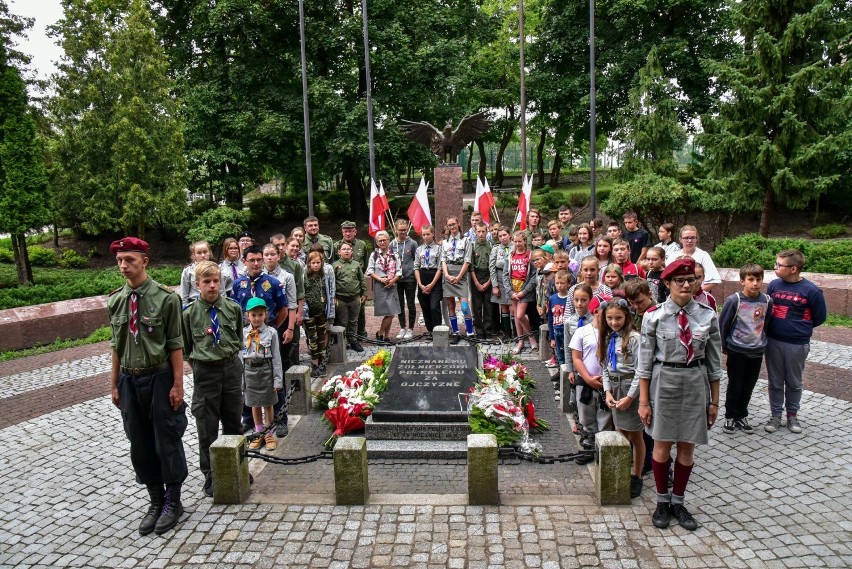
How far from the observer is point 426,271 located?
1102 cm

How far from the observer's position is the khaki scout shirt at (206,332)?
577 centimetres

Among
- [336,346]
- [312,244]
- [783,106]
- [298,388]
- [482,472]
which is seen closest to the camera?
[482,472]

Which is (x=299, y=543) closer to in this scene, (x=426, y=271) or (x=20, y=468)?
(x=20, y=468)

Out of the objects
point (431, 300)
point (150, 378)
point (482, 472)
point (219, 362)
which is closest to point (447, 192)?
point (431, 300)

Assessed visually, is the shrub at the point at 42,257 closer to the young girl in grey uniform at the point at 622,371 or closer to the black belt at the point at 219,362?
the black belt at the point at 219,362

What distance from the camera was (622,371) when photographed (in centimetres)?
561

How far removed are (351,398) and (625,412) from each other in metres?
3.21

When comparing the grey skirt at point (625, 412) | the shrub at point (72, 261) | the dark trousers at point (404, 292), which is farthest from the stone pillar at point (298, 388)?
the shrub at point (72, 261)

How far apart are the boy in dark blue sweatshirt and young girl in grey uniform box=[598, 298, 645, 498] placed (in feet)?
7.61

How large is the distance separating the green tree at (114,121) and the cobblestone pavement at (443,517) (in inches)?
657

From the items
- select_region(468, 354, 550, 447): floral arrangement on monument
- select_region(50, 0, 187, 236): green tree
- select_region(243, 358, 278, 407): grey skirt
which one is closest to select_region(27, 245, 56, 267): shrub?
select_region(50, 0, 187, 236): green tree

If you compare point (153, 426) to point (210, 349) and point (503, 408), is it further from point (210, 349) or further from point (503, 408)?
point (503, 408)

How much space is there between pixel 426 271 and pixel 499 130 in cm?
2608

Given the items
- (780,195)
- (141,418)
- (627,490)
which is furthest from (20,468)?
(780,195)
